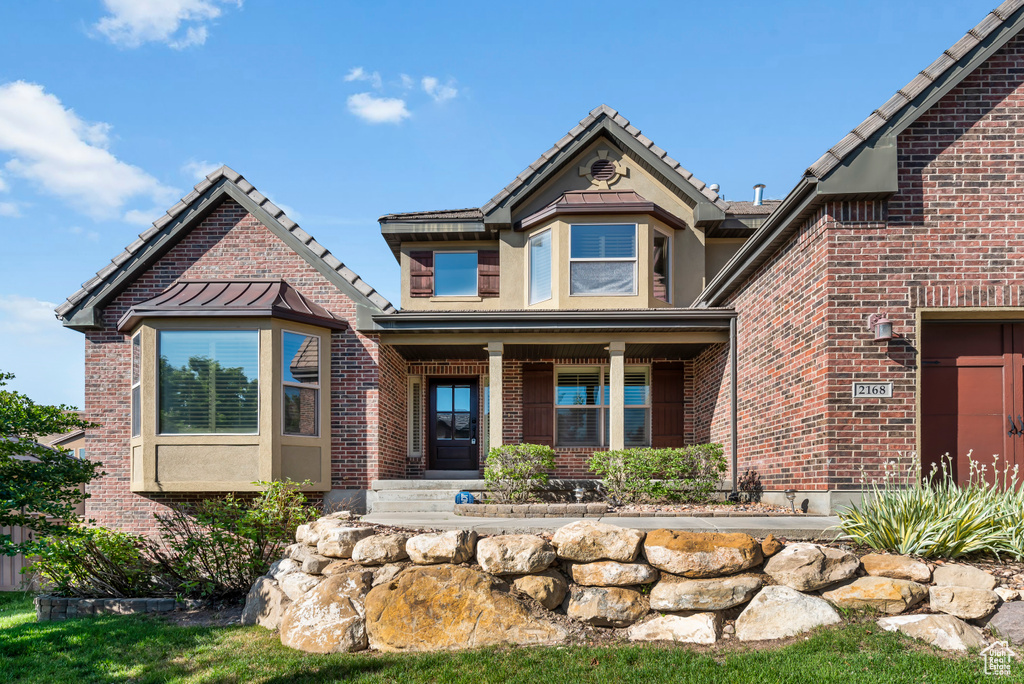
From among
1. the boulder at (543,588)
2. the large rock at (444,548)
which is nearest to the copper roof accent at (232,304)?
the large rock at (444,548)

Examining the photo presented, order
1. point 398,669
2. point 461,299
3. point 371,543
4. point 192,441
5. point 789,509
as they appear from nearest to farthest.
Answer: point 398,669 < point 371,543 < point 789,509 < point 192,441 < point 461,299

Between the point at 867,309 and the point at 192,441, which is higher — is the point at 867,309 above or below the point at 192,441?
above

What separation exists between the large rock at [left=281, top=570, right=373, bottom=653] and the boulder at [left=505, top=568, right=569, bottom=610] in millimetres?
1373

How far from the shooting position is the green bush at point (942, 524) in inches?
230

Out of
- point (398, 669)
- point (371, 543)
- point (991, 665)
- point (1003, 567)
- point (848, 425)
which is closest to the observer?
point (991, 665)

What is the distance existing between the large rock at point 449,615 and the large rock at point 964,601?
2.97 metres

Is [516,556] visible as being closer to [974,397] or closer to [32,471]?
[974,397]

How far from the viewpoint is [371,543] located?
652 cm

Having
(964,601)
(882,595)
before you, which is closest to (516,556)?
(882,595)

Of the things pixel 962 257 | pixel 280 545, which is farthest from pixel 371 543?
pixel 962 257

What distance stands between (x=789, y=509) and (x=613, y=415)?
12.2ft

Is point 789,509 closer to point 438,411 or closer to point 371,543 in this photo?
point 371,543

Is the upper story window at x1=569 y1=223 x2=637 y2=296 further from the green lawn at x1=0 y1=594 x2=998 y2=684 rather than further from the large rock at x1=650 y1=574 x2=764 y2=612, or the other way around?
the green lawn at x1=0 y1=594 x2=998 y2=684

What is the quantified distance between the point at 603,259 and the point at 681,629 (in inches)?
343
